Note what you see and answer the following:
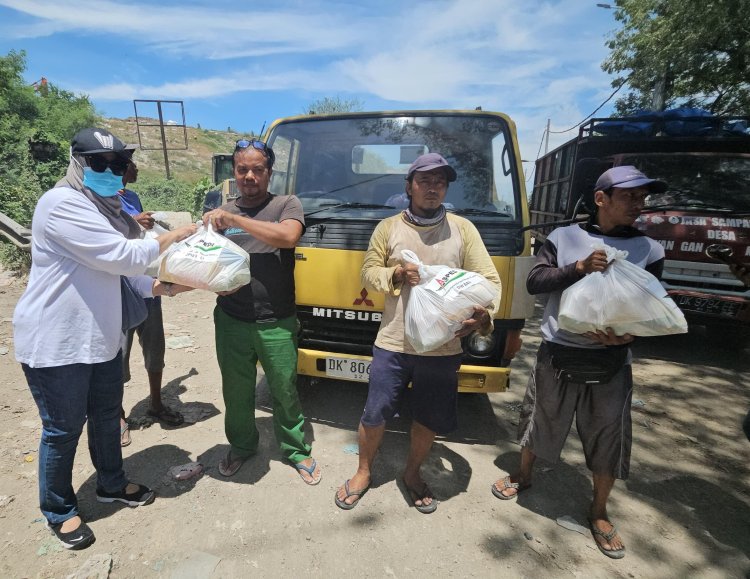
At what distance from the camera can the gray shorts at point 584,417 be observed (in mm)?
2148

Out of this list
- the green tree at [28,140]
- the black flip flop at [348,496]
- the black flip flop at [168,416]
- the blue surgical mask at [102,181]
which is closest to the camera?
the blue surgical mask at [102,181]

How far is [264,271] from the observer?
7.84 feet

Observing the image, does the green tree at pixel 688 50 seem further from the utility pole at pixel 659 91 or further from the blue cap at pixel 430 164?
the blue cap at pixel 430 164

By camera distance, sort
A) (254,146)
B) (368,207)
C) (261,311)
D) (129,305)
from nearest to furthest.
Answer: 1. (129,305)
2. (254,146)
3. (261,311)
4. (368,207)

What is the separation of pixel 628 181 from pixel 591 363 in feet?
2.92

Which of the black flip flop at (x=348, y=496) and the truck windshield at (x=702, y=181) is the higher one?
the truck windshield at (x=702, y=181)

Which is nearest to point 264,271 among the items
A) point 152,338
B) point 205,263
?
point 205,263

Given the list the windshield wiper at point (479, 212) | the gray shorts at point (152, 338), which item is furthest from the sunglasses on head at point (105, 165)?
the windshield wiper at point (479, 212)

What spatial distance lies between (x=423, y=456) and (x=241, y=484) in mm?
1153

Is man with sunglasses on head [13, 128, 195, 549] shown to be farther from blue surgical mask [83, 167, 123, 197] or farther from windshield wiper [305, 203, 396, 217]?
windshield wiper [305, 203, 396, 217]

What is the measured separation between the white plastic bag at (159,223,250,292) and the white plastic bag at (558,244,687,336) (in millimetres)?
1638

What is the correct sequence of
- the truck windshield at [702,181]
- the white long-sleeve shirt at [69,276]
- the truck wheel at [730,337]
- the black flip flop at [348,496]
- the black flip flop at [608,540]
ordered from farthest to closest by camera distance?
the truck wheel at [730,337], the truck windshield at [702,181], the black flip flop at [348,496], the black flip flop at [608,540], the white long-sleeve shirt at [69,276]

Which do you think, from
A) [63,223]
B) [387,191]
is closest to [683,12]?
[387,191]

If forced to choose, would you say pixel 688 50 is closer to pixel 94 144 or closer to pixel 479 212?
pixel 479 212
